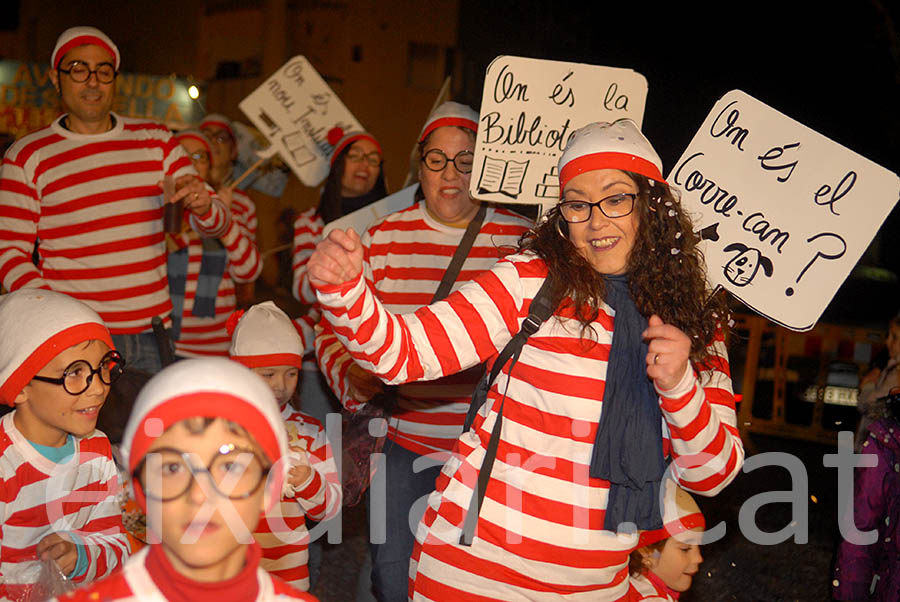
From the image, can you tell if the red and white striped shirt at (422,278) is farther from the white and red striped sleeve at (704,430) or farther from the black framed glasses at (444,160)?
the white and red striped sleeve at (704,430)

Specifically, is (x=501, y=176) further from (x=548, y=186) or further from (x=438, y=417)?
(x=438, y=417)

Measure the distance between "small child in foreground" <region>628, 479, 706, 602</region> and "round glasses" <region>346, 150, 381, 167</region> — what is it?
2.96 metres

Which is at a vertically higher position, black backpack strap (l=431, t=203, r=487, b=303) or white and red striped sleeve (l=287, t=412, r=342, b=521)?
black backpack strap (l=431, t=203, r=487, b=303)

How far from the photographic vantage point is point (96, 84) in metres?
3.98

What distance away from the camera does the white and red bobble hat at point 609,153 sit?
2465mm

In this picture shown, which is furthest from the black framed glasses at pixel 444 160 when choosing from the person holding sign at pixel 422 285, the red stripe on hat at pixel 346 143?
the red stripe on hat at pixel 346 143

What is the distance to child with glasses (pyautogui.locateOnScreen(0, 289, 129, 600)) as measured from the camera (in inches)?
101

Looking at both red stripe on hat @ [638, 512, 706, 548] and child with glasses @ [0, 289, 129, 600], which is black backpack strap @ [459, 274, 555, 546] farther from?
child with glasses @ [0, 289, 129, 600]

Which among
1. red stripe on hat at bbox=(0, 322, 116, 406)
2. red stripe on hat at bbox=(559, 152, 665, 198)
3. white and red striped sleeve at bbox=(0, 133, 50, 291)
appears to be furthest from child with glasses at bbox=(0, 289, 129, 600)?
red stripe on hat at bbox=(559, 152, 665, 198)

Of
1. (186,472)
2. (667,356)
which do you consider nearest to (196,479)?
(186,472)

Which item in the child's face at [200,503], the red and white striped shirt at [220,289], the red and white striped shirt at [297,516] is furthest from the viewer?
the red and white striped shirt at [220,289]

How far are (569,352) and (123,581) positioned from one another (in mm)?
1217

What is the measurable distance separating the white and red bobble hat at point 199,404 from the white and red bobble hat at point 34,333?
1078 mm

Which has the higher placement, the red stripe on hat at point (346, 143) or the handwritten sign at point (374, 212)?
the red stripe on hat at point (346, 143)
